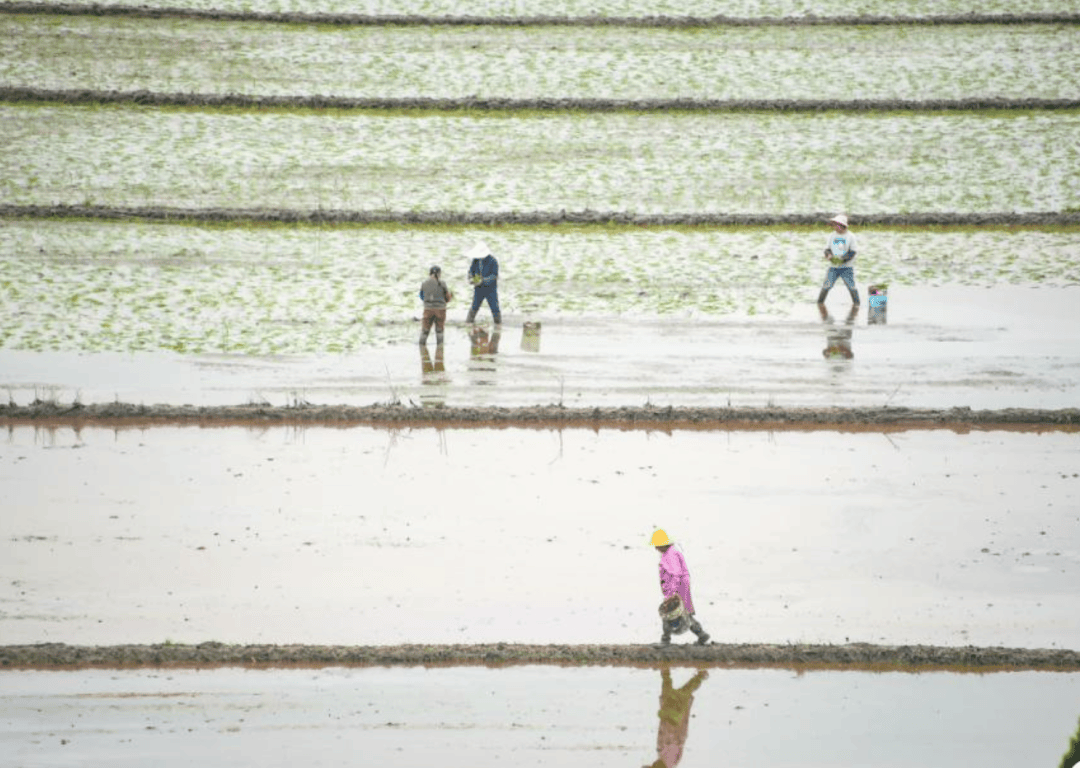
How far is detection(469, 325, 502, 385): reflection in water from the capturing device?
74.0 ft

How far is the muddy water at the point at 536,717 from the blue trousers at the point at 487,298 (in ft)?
38.4

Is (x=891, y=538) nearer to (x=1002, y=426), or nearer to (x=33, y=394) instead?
(x=1002, y=426)

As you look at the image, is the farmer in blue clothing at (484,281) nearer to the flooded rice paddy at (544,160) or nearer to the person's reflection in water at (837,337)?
the person's reflection in water at (837,337)

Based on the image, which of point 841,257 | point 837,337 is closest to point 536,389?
point 837,337

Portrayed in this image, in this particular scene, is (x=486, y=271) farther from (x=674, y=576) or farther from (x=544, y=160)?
(x=674, y=576)

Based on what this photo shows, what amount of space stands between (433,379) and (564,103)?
15771mm

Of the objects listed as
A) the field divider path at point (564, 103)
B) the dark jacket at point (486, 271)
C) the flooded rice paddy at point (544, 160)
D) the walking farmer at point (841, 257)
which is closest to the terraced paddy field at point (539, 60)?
the field divider path at point (564, 103)

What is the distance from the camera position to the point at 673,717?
13.2m

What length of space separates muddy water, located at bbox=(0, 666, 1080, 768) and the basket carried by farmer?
395mm

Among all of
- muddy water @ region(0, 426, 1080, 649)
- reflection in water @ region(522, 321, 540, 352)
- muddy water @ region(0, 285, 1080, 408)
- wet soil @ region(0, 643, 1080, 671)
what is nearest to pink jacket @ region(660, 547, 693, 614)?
wet soil @ region(0, 643, 1080, 671)

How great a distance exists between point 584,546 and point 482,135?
20108 millimetres

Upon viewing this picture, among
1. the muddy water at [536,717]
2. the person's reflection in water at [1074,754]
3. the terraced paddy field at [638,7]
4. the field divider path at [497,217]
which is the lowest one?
the muddy water at [536,717]

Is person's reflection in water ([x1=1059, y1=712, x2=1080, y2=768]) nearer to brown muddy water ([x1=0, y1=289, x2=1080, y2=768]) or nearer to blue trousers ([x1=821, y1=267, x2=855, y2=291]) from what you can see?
brown muddy water ([x1=0, y1=289, x2=1080, y2=768])

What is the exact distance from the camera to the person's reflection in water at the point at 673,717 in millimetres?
12531
